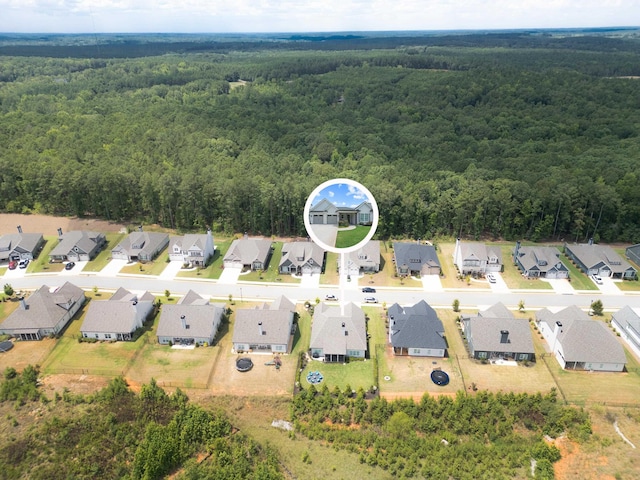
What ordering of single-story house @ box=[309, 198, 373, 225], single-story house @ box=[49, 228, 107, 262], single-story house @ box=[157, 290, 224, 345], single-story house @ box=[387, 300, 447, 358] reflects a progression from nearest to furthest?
single-story house @ box=[309, 198, 373, 225], single-story house @ box=[387, 300, 447, 358], single-story house @ box=[157, 290, 224, 345], single-story house @ box=[49, 228, 107, 262]

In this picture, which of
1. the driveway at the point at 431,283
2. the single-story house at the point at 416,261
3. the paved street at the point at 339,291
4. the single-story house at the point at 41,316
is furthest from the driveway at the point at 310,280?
the single-story house at the point at 41,316

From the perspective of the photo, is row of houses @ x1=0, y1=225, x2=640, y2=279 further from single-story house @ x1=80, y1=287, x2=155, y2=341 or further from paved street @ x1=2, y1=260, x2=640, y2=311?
single-story house @ x1=80, y1=287, x2=155, y2=341

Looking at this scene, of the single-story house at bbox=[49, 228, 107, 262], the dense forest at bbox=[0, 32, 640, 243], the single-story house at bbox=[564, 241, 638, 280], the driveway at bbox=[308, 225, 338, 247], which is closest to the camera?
the driveway at bbox=[308, 225, 338, 247]

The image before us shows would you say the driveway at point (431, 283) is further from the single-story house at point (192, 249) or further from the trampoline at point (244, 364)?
the single-story house at point (192, 249)

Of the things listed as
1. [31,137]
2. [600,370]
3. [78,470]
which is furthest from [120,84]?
[600,370]

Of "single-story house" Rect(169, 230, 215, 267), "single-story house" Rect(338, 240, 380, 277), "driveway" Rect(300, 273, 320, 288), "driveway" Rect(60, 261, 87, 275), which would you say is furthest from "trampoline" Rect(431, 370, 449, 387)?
"driveway" Rect(60, 261, 87, 275)
